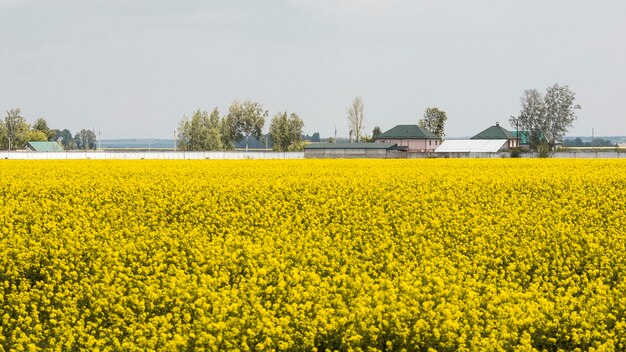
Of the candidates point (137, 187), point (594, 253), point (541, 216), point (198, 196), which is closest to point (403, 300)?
point (594, 253)

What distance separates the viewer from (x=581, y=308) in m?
8.98

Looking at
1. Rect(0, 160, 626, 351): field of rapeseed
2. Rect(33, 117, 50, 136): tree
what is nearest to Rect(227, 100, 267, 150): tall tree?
Rect(33, 117, 50, 136): tree

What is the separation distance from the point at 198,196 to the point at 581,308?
11.2m

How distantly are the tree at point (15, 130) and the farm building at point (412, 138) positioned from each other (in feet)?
212

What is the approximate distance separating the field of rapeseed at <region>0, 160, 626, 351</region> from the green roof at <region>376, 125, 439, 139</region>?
11373 centimetres

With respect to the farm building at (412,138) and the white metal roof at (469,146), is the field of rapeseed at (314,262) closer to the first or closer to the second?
the white metal roof at (469,146)

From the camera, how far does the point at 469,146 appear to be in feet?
414

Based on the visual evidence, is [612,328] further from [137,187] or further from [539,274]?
[137,187]

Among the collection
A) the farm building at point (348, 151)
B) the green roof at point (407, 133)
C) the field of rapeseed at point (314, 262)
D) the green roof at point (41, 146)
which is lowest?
the field of rapeseed at point (314, 262)

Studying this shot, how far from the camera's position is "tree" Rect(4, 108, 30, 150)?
149 m

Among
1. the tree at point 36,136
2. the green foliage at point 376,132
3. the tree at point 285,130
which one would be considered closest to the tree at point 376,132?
the green foliage at point 376,132

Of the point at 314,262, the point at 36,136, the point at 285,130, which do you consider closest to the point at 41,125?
the point at 36,136

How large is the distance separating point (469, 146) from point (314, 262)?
116768 millimetres

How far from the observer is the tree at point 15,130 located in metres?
149
